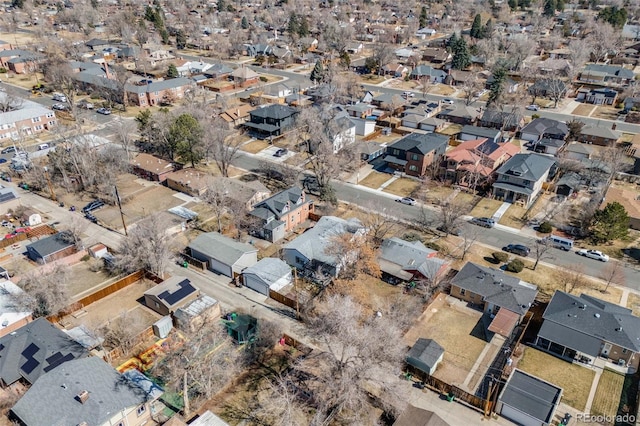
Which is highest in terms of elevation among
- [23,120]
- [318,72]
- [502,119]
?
[318,72]

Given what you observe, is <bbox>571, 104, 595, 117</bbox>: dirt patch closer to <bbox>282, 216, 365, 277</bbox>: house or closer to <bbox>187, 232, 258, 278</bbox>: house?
<bbox>282, 216, 365, 277</bbox>: house

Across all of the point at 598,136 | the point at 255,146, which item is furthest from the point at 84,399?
the point at 598,136

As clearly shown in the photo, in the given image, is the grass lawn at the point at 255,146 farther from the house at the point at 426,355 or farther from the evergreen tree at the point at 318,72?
the house at the point at 426,355

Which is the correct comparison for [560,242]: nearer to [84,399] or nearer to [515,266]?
[515,266]

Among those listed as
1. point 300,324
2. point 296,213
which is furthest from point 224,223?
point 300,324

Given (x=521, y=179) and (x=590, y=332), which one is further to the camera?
(x=521, y=179)

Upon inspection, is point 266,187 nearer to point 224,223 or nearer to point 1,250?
point 224,223
